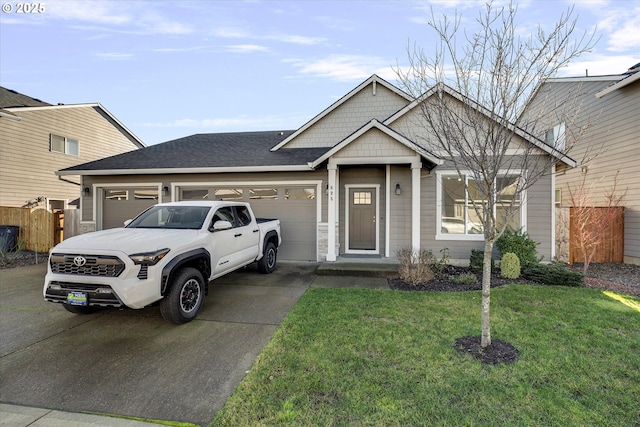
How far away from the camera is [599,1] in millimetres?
5047

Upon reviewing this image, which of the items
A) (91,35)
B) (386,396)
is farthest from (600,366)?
(91,35)

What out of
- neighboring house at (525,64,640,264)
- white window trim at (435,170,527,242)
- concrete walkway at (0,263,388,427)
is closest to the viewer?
concrete walkway at (0,263,388,427)

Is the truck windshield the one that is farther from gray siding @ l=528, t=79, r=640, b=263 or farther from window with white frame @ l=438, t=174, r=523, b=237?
gray siding @ l=528, t=79, r=640, b=263

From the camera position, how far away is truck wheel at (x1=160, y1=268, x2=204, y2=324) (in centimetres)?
424

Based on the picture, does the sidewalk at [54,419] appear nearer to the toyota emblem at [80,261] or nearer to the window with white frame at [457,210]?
the toyota emblem at [80,261]

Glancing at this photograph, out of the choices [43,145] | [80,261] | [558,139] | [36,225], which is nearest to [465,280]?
[558,139]

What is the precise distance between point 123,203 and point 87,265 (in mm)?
7692

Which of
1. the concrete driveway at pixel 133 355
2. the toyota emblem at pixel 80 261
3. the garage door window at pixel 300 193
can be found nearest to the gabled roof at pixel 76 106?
the concrete driveway at pixel 133 355

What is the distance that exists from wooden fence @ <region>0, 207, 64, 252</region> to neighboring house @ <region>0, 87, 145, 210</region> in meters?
2.56

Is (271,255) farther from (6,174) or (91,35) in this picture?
(6,174)

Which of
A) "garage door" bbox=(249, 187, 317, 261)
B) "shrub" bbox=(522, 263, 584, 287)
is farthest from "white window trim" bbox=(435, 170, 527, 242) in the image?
"garage door" bbox=(249, 187, 317, 261)

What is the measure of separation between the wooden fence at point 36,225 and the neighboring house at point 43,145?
8.41 feet

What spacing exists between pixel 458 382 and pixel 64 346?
4.70 m

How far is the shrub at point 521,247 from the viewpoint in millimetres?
7539
